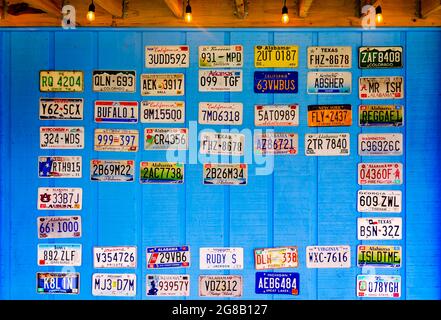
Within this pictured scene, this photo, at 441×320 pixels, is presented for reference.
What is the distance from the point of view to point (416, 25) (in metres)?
3.14

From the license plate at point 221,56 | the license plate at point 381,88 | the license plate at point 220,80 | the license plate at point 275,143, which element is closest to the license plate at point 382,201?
the license plate at point 275,143

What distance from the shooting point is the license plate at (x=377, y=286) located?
10.3ft

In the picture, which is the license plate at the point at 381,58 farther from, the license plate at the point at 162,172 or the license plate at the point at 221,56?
the license plate at the point at 162,172

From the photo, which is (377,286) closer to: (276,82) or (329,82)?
(329,82)

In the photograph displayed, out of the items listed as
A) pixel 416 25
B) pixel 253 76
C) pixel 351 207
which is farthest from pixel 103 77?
pixel 416 25

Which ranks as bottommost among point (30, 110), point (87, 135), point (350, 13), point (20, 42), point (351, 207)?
point (351, 207)

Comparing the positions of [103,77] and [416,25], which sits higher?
[416,25]

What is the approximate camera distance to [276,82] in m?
3.16

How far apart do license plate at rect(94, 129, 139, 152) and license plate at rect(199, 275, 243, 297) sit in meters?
1.37

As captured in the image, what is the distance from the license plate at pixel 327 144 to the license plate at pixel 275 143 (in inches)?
5.1

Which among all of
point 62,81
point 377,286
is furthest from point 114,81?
point 377,286

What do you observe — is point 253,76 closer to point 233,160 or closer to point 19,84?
point 233,160

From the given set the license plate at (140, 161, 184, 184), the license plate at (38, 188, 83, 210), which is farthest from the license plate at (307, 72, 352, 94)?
the license plate at (38, 188, 83, 210)

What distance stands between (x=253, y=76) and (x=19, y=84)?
2147 millimetres
